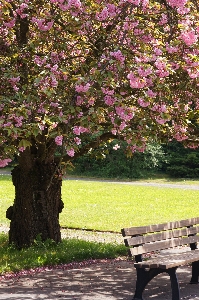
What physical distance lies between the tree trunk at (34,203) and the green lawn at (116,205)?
15.0ft

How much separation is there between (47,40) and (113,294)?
12.4ft

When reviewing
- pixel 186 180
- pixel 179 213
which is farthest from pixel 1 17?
pixel 186 180

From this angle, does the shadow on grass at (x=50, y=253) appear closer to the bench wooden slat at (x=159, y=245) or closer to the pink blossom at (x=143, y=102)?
the bench wooden slat at (x=159, y=245)

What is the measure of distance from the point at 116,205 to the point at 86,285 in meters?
12.4

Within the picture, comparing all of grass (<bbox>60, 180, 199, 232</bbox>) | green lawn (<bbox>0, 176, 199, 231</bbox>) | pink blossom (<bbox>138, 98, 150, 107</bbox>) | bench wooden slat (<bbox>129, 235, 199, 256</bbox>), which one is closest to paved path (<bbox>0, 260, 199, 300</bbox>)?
bench wooden slat (<bbox>129, 235, 199, 256</bbox>)

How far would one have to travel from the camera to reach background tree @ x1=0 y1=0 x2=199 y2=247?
295 inches

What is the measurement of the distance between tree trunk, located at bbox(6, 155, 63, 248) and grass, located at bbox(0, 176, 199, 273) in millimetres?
268

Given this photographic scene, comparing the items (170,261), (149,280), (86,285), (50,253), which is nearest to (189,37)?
(170,261)

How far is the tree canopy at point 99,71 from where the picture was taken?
748 cm

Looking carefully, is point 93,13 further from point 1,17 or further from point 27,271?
point 27,271

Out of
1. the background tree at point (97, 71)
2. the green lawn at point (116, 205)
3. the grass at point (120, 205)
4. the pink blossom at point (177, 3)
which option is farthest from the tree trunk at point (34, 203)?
the green lawn at point (116, 205)

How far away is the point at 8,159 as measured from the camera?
28.8 feet

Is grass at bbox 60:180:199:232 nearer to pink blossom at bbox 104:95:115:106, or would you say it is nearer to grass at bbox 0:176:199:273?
grass at bbox 0:176:199:273

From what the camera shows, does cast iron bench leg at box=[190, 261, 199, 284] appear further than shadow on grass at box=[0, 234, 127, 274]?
No
